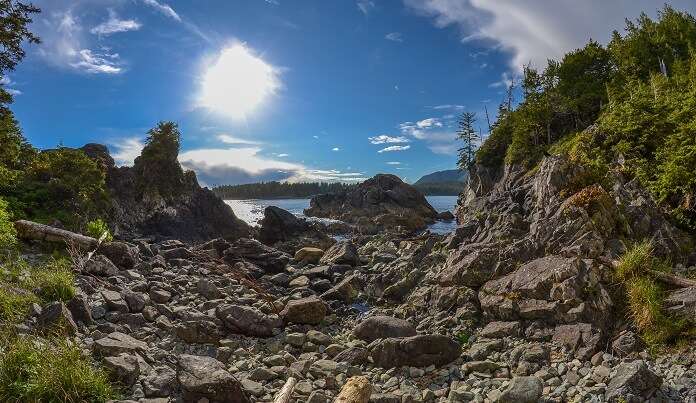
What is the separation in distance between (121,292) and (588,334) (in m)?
16.0

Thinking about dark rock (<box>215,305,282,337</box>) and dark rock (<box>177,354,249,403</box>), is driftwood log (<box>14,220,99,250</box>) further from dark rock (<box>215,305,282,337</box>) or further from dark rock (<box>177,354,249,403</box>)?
dark rock (<box>177,354,249,403</box>)

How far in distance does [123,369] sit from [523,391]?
892cm

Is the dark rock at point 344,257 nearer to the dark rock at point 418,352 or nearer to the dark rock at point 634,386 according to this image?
the dark rock at point 418,352

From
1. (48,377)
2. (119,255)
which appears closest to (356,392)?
(48,377)

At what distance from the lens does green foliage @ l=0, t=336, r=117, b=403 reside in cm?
701

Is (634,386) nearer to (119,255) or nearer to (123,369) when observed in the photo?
(123,369)

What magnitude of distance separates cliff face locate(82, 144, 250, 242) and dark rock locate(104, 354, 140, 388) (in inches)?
1283

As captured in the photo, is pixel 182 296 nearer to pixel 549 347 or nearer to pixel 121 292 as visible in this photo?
pixel 121 292

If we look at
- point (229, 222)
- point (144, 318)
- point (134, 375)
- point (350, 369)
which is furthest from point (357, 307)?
point (229, 222)

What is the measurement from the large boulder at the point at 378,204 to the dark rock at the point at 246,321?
5194cm

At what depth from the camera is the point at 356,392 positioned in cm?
852

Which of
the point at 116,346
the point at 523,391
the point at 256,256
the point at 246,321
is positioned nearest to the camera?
the point at 523,391

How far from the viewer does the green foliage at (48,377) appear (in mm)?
7008

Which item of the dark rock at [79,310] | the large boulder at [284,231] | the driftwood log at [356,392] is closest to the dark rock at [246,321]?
the dark rock at [79,310]
